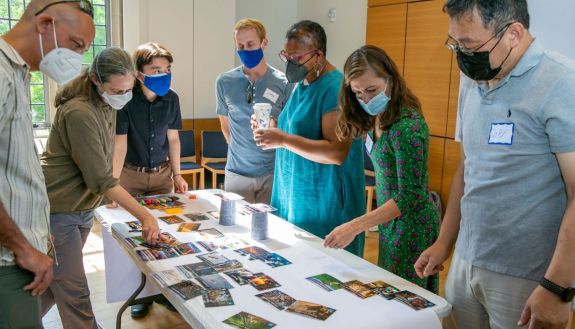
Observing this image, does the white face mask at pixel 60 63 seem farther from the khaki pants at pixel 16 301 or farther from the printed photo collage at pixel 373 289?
the printed photo collage at pixel 373 289

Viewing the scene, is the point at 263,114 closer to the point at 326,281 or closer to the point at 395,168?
the point at 395,168

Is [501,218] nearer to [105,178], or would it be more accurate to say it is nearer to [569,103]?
[569,103]

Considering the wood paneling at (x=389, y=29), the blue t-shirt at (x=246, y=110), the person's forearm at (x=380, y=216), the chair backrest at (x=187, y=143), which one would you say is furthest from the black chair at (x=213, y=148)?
the person's forearm at (x=380, y=216)

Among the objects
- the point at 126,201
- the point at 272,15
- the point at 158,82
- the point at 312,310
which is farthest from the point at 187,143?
the point at 312,310

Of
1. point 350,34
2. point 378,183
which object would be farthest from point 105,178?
point 350,34

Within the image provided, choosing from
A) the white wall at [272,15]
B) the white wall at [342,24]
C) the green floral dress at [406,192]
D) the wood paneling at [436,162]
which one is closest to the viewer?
the green floral dress at [406,192]

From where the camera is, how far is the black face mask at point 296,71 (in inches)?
87.4

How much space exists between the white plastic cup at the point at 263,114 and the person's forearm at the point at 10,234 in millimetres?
1187

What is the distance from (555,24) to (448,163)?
1.70 metres

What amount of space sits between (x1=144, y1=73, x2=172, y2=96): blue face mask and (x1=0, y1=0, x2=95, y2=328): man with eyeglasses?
1123 mm

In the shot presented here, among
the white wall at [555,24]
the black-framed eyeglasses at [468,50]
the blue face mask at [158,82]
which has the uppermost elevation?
the white wall at [555,24]

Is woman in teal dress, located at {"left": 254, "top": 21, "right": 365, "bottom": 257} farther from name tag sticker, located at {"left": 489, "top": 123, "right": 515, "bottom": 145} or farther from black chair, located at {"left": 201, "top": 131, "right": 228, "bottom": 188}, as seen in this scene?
black chair, located at {"left": 201, "top": 131, "right": 228, "bottom": 188}

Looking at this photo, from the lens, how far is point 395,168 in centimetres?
183

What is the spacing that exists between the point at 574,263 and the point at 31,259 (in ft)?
4.60
